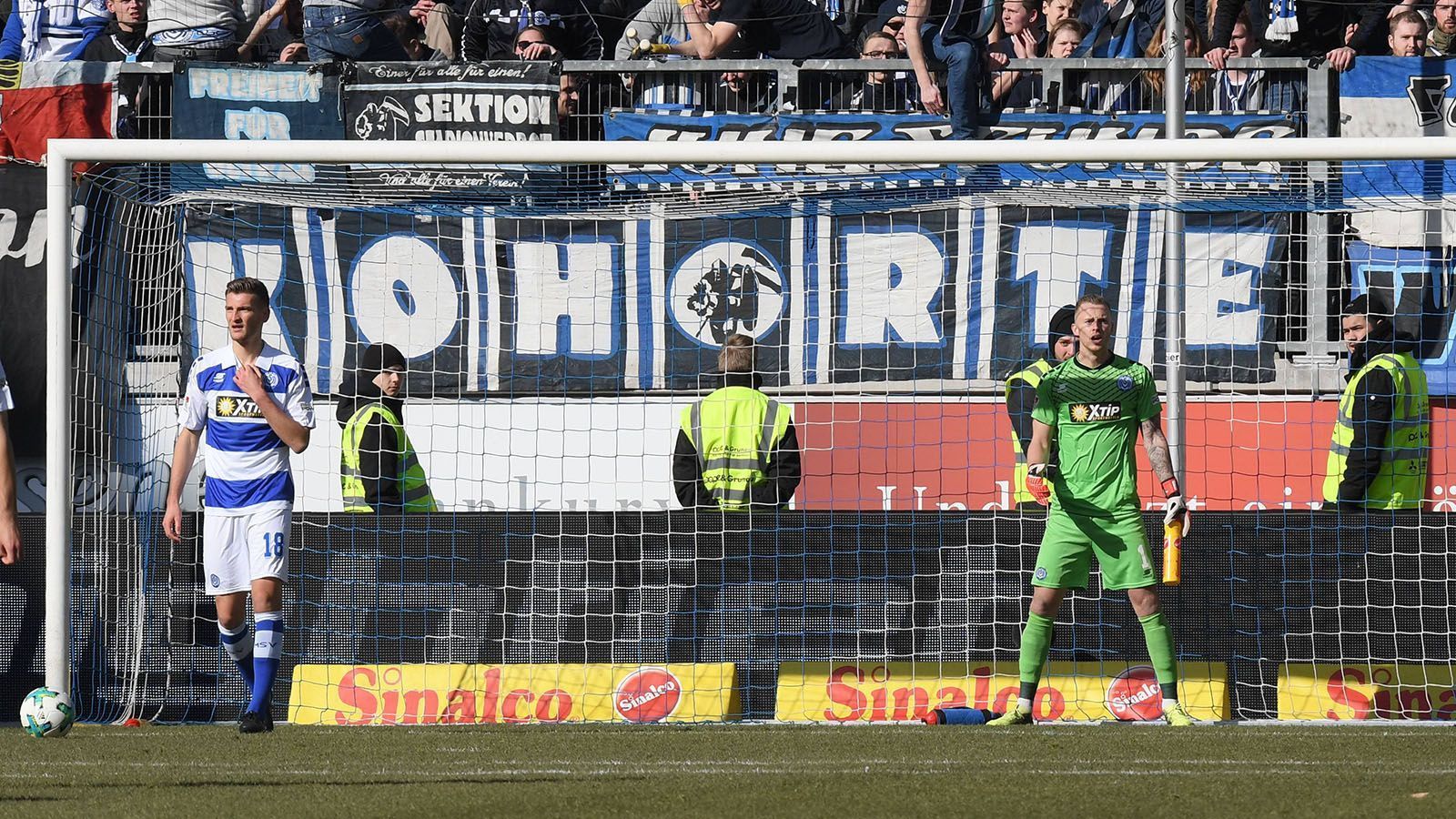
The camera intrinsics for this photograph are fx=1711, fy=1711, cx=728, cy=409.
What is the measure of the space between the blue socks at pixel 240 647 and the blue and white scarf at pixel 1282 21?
25.9ft

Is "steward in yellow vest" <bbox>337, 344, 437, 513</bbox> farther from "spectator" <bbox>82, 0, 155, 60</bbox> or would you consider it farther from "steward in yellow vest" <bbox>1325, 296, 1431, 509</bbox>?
"steward in yellow vest" <bbox>1325, 296, 1431, 509</bbox>

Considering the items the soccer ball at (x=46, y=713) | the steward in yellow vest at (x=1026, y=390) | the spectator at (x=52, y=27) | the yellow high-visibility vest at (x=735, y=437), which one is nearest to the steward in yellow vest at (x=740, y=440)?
the yellow high-visibility vest at (x=735, y=437)

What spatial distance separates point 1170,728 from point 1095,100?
542cm

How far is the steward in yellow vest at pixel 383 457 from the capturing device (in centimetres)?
897

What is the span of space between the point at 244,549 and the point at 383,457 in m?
1.98

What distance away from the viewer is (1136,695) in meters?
7.99

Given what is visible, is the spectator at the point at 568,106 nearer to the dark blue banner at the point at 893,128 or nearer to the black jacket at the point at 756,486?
the dark blue banner at the point at 893,128

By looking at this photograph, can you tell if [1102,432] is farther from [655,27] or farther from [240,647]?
[655,27]

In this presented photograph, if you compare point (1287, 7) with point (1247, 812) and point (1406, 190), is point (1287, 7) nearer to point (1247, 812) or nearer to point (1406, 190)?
point (1406, 190)

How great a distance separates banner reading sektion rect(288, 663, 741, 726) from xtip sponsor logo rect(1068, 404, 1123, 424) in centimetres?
202

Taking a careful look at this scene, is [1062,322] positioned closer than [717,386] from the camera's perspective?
Yes

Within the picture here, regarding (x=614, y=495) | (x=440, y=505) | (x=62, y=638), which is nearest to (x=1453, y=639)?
(x=614, y=495)

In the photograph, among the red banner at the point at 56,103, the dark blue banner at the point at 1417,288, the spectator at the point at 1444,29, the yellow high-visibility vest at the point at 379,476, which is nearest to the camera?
the yellow high-visibility vest at the point at 379,476

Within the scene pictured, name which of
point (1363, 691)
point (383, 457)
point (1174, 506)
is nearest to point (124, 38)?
point (383, 457)
